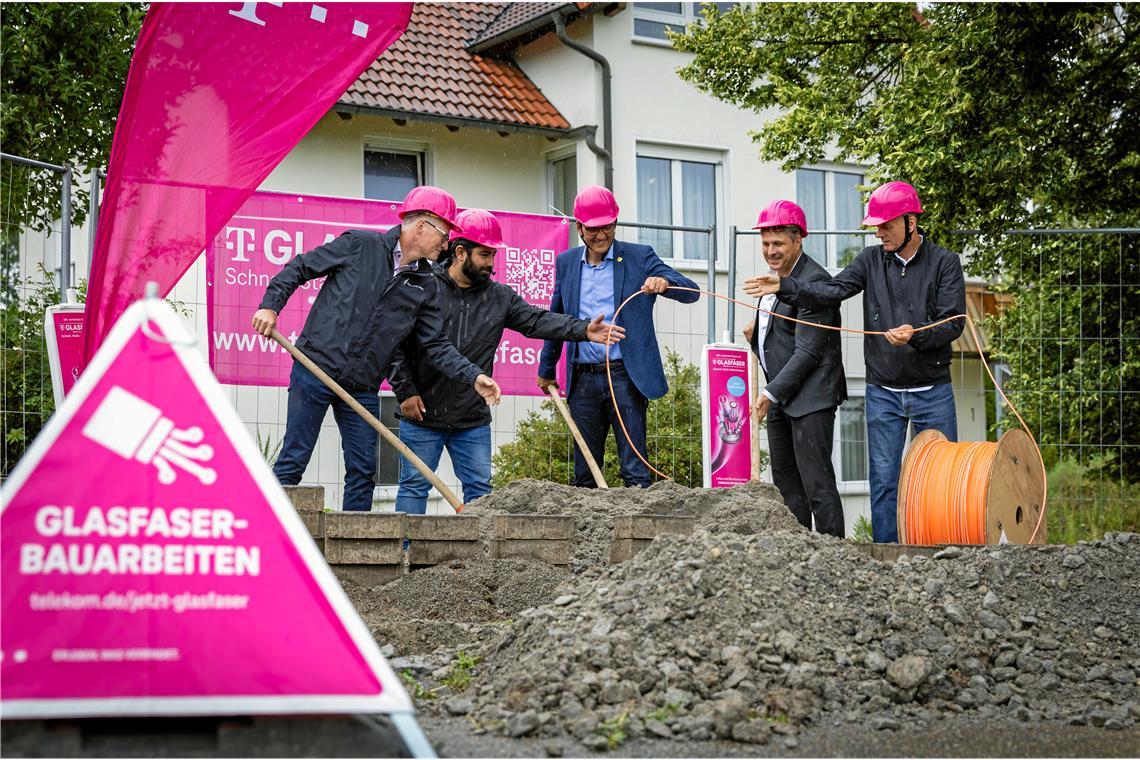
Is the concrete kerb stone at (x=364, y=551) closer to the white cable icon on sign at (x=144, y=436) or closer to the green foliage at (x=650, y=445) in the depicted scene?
the white cable icon on sign at (x=144, y=436)

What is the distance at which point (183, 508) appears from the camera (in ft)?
11.5

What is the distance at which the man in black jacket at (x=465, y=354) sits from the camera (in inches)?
327

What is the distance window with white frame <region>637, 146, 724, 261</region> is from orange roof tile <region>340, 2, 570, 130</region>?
1362mm

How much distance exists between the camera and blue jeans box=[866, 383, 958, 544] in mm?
8156

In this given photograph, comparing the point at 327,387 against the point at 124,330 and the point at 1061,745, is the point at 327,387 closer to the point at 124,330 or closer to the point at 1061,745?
the point at 124,330

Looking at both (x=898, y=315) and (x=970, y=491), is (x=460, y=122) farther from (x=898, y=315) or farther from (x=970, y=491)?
(x=970, y=491)

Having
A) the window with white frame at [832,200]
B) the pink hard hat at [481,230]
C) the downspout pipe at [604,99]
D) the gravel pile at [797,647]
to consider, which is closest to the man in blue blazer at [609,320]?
the pink hard hat at [481,230]

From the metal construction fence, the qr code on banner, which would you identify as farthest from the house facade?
the qr code on banner

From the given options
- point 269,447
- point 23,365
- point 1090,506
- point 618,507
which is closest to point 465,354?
point 618,507

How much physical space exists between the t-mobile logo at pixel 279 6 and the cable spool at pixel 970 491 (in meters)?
3.98

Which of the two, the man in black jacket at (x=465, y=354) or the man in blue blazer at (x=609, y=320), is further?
the man in blue blazer at (x=609, y=320)

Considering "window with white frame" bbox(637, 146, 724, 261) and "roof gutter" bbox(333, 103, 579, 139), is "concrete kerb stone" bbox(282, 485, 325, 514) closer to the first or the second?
"roof gutter" bbox(333, 103, 579, 139)

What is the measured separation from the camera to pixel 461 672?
204 inches

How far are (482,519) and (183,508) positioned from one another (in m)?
3.87
